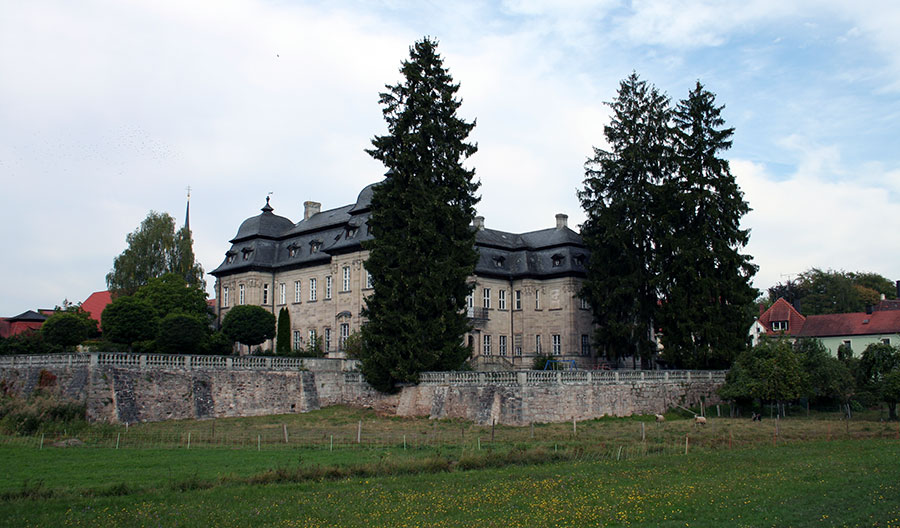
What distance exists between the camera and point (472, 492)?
55.0ft

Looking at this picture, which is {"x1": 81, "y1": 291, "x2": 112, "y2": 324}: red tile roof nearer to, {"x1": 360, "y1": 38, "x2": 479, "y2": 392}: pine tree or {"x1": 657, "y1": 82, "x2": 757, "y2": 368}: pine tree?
{"x1": 360, "y1": 38, "x2": 479, "y2": 392}: pine tree

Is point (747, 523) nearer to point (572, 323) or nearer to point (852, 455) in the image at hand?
point (852, 455)

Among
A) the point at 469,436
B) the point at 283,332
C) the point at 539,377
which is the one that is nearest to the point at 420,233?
the point at 539,377

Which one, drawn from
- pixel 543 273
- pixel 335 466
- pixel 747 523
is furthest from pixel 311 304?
pixel 747 523

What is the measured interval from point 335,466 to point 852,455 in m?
14.3

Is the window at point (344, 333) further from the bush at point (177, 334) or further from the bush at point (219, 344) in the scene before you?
the bush at point (177, 334)

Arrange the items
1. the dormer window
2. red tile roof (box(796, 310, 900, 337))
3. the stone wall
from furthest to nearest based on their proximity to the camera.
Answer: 1. the dormer window
2. red tile roof (box(796, 310, 900, 337))
3. the stone wall

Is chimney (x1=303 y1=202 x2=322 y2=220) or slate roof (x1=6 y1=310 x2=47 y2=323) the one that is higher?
chimney (x1=303 y1=202 x2=322 y2=220)

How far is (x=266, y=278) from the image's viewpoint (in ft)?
183

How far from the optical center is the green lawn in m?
13.9

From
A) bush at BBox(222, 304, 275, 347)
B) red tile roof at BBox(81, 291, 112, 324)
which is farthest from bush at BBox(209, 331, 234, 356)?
red tile roof at BBox(81, 291, 112, 324)

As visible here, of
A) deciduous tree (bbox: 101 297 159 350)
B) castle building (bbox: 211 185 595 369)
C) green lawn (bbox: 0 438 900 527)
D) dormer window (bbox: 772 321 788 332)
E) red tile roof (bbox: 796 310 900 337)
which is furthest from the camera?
dormer window (bbox: 772 321 788 332)

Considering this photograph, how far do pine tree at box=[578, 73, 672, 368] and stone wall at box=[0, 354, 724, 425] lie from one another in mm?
5381

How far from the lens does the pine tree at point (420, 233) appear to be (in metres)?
36.2
